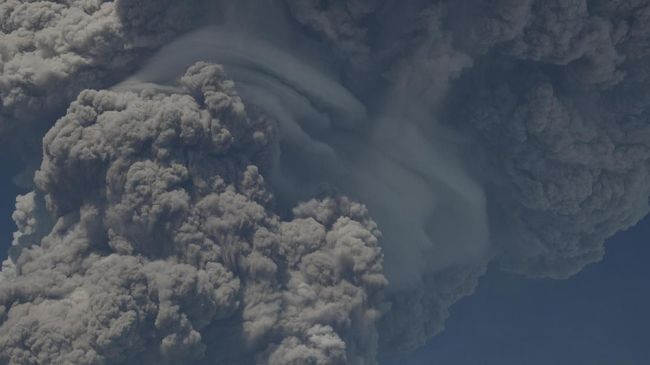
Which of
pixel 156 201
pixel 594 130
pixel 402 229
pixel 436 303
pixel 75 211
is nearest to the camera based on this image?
pixel 156 201

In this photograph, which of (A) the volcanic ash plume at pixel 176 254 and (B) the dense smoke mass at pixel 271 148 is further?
(B) the dense smoke mass at pixel 271 148

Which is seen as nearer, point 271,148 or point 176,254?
point 176,254

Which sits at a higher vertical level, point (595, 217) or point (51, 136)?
point (595, 217)

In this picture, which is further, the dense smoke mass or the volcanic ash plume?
the dense smoke mass

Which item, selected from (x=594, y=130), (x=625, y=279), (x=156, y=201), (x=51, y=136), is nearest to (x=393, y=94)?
(x=594, y=130)

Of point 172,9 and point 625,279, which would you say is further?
point 625,279

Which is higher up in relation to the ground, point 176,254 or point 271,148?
point 271,148

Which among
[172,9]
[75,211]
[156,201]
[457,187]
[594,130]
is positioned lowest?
[75,211]

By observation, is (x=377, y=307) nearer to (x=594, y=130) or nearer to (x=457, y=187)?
(x=457, y=187)
